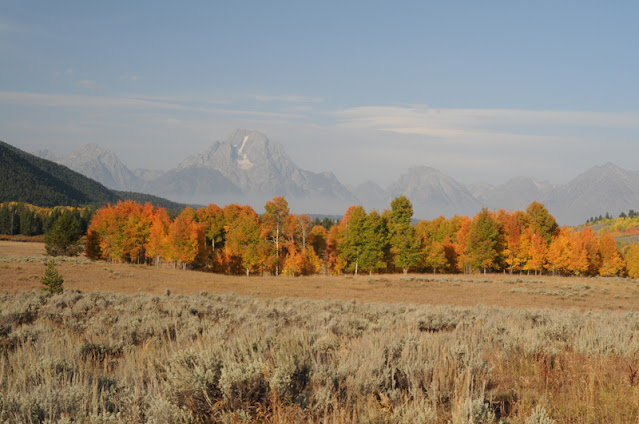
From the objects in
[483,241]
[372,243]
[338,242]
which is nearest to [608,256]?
[483,241]

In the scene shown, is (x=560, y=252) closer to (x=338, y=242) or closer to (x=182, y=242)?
(x=338, y=242)

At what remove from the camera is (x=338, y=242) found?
65812mm

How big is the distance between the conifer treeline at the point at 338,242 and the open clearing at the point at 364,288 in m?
11.8

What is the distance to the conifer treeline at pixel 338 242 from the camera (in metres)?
60.1

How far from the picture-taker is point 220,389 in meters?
4.52

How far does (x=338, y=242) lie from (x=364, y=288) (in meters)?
25.0

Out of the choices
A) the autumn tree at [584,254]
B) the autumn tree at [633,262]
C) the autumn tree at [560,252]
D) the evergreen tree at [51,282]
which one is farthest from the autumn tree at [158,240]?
the autumn tree at [633,262]

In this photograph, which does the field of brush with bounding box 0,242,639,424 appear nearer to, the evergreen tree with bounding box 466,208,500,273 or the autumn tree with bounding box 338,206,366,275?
the autumn tree with bounding box 338,206,366,275

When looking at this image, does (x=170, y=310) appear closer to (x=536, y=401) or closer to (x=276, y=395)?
(x=276, y=395)

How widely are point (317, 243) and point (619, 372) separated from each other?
3177 inches

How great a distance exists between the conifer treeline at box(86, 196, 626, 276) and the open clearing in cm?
1182

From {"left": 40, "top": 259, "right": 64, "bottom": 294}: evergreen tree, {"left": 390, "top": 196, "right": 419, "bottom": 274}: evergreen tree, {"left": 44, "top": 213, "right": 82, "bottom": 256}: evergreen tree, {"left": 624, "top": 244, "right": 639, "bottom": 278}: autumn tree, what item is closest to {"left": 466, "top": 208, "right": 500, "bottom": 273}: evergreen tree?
{"left": 390, "top": 196, "right": 419, "bottom": 274}: evergreen tree

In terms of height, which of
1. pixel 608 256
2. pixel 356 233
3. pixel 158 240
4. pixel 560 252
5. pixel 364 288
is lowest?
pixel 364 288

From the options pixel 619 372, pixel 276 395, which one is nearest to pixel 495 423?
pixel 276 395
